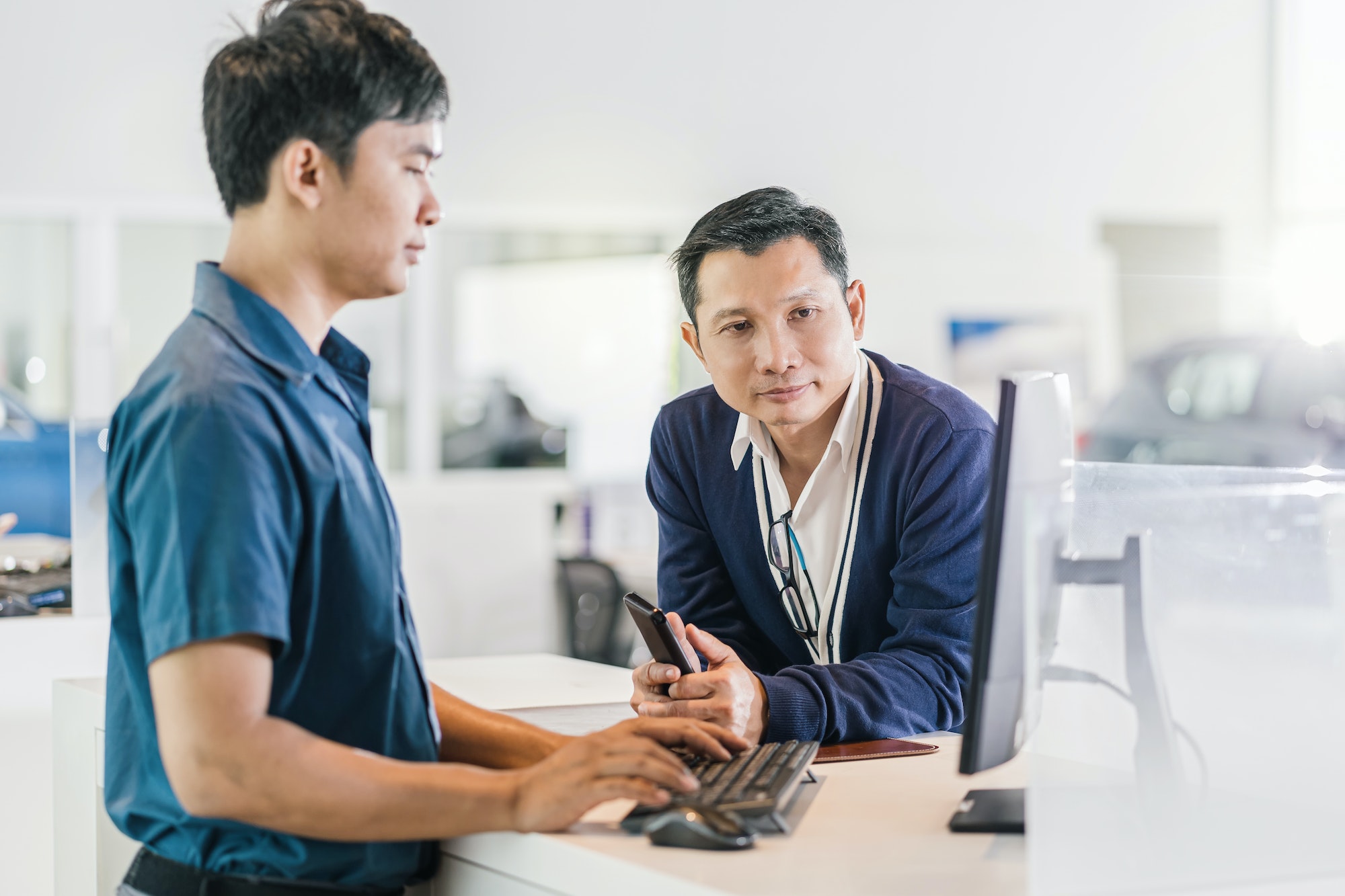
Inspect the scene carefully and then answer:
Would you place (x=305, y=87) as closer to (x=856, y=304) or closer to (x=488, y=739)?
(x=488, y=739)

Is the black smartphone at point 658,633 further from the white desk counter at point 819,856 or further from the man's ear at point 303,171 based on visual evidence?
the man's ear at point 303,171

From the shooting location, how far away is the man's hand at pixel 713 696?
1571 millimetres

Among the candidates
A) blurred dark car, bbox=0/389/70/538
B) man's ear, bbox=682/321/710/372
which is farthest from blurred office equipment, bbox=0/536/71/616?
man's ear, bbox=682/321/710/372

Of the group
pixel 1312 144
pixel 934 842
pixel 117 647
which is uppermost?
pixel 1312 144

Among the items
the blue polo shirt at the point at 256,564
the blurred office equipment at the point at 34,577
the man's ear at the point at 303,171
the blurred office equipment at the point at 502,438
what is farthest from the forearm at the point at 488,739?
the blurred office equipment at the point at 502,438

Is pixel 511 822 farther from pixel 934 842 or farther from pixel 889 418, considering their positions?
pixel 889 418

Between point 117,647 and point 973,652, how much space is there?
2.52 feet

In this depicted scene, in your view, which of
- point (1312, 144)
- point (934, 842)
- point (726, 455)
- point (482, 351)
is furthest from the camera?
point (1312, 144)

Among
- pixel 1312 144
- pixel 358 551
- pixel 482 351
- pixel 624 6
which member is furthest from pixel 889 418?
pixel 1312 144

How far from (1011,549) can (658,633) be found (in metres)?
0.55

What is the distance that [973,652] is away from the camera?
1.15 m

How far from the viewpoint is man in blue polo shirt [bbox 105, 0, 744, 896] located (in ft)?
3.49

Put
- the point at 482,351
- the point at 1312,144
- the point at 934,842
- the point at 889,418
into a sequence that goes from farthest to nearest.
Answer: the point at 1312,144 < the point at 482,351 < the point at 889,418 < the point at 934,842

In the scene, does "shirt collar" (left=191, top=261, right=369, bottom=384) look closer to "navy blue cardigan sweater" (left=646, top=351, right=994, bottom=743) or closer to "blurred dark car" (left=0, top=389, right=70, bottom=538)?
"navy blue cardigan sweater" (left=646, top=351, right=994, bottom=743)
